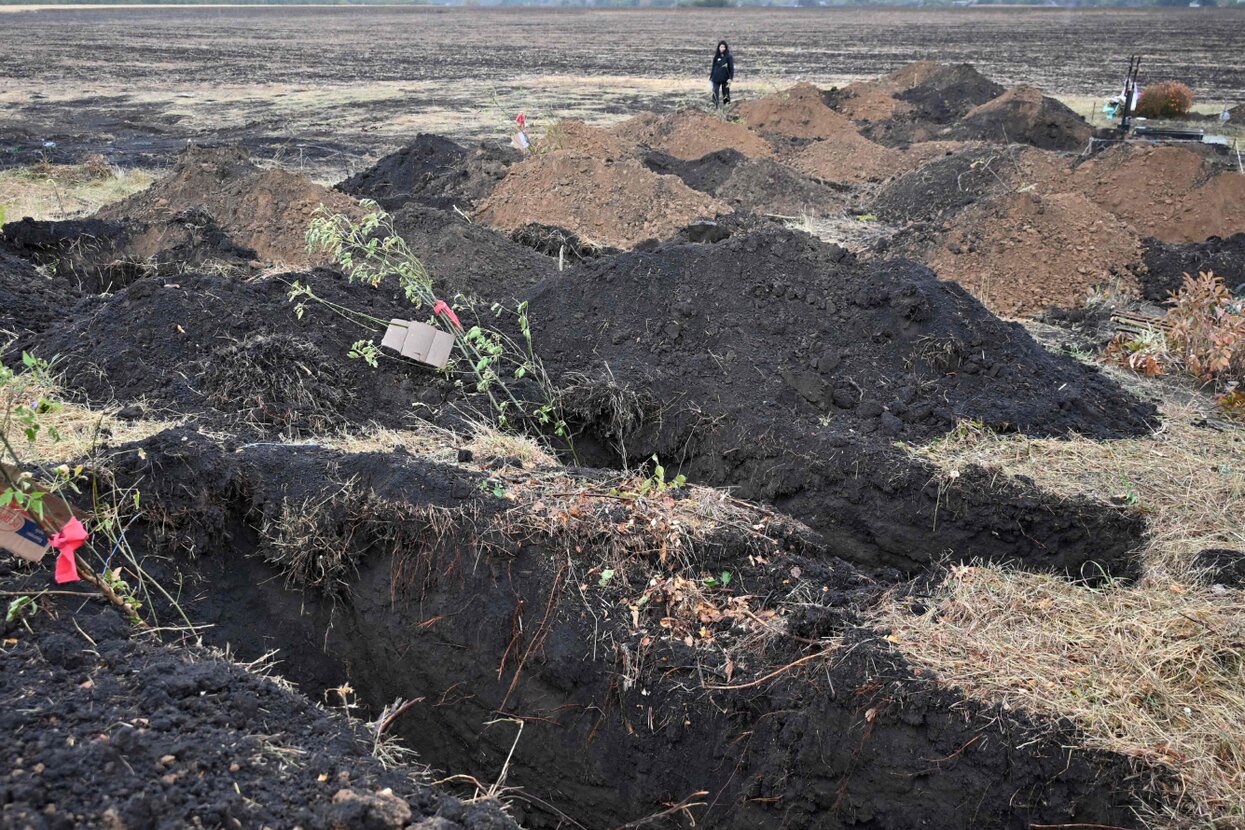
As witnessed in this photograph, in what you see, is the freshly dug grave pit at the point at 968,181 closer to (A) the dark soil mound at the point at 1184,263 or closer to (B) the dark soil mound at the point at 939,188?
(B) the dark soil mound at the point at 939,188

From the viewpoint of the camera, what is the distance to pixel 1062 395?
632 cm

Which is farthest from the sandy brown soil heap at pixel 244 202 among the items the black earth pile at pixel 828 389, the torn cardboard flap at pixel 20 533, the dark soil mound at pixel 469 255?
the torn cardboard flap at pixel 20 533

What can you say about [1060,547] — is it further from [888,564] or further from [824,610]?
[824,610]

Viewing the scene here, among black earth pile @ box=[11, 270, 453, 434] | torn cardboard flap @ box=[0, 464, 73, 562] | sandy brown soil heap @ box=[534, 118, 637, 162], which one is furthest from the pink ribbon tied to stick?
sandy brown soil heap @ box=[534, 118, 637, 162]

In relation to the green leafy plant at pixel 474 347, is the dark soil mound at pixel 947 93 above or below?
above

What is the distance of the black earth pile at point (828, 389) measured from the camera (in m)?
5.17

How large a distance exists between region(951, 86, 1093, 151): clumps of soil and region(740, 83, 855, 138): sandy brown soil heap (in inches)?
87.8

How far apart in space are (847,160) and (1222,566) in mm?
12147

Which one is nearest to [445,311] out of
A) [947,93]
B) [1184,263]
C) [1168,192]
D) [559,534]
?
[559,534]

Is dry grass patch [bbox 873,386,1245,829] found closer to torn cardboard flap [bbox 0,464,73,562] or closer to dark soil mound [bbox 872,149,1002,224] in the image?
torn cardboard flap [bbox 0,464,73,562]

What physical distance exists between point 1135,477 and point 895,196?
8001 millimetres

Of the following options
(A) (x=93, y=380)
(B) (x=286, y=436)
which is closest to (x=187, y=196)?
(A) (x=93, y=380)

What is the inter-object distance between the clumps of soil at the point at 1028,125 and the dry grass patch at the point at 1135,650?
13.6 metres

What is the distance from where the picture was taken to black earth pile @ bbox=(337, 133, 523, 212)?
1191 centimetres
